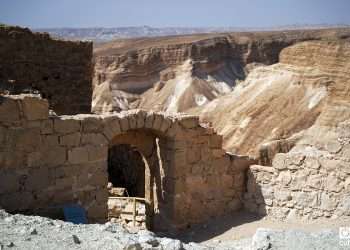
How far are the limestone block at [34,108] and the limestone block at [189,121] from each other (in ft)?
8.63

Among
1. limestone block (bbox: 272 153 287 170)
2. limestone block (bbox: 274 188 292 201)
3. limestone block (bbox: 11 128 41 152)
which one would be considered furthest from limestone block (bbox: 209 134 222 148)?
limestone block (bbox: 11 128 41 152)

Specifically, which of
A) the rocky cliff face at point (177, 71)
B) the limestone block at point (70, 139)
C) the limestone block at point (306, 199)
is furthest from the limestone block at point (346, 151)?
the rocky cliff face at point (177, 71)

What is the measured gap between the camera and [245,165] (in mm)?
9867

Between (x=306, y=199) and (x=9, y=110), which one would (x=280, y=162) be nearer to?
(x=306, y=199)

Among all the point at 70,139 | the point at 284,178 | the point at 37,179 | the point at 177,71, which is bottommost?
the point at 177,71

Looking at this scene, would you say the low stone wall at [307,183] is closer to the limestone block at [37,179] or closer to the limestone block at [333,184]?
the limestone block at [333,184]

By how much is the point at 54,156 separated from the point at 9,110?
41.6 inches

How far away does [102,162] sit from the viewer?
8164 millimetres

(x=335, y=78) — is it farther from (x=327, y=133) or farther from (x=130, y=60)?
(x=130, y=60)

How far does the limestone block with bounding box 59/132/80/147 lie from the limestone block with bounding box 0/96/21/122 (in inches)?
32.8

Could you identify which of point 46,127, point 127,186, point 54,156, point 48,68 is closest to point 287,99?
point 127,186

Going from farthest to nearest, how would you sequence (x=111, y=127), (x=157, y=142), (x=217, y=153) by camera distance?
(x=217, y=153)
(x=157, y=142)
(x=111, y=127)

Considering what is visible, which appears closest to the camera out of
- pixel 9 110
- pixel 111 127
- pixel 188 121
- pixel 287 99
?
pixel 9 110

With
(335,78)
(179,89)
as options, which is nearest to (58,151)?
(335,78)
